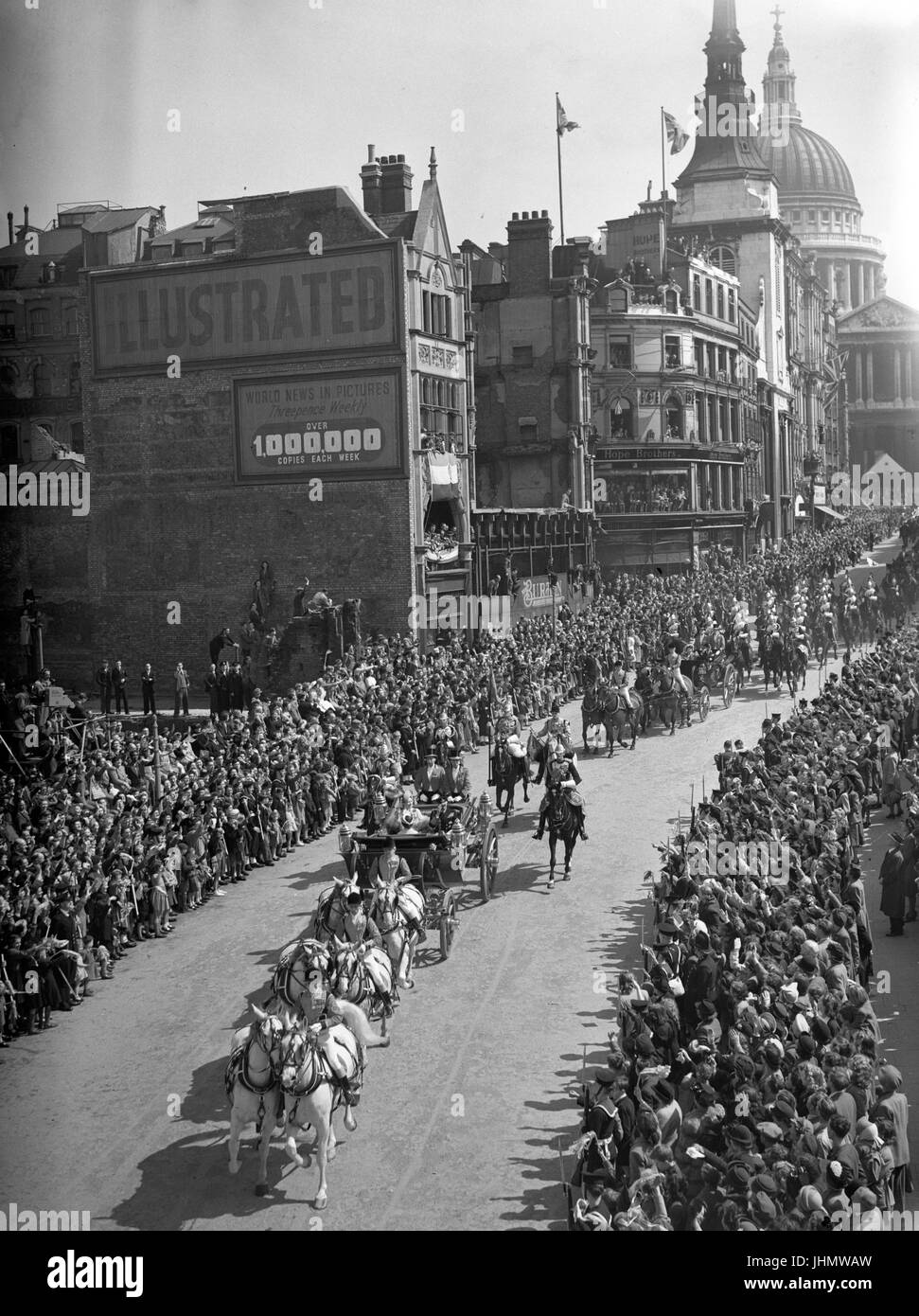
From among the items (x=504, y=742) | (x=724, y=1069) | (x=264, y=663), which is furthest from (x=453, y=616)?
(x=724, y=1069)

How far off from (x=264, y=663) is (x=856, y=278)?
104 metres

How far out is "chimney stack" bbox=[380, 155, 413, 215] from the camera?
163 feet

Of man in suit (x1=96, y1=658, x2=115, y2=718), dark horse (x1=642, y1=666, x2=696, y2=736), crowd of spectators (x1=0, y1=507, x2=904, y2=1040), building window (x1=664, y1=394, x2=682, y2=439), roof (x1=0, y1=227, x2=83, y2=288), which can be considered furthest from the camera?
building window (x1=664, y1=394, x2=682, y2=439)

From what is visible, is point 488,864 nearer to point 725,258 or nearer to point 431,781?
point 431,781

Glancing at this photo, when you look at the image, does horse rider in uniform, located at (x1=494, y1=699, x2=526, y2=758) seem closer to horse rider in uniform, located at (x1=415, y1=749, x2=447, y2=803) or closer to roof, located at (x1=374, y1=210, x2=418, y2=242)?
horse rider in uniform, located at (x1=415, y1=749, x2=447, y2=803)

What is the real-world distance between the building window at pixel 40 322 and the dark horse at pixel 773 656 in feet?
108

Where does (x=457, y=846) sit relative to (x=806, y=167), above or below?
below

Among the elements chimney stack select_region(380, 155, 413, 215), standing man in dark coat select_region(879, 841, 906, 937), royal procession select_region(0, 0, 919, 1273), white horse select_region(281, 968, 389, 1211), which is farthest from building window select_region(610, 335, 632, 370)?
white horse select_region(281, 968, 389, 1211)

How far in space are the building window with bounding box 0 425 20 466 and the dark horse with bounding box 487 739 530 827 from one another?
3729 centimetres

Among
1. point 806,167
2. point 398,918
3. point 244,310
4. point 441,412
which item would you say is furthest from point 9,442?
point 806,167

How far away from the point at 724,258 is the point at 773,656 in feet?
182

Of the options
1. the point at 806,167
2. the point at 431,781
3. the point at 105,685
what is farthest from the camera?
the point at 806,167

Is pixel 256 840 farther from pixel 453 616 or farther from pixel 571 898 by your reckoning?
pixel 453 616

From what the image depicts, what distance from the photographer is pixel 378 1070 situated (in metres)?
15.9
